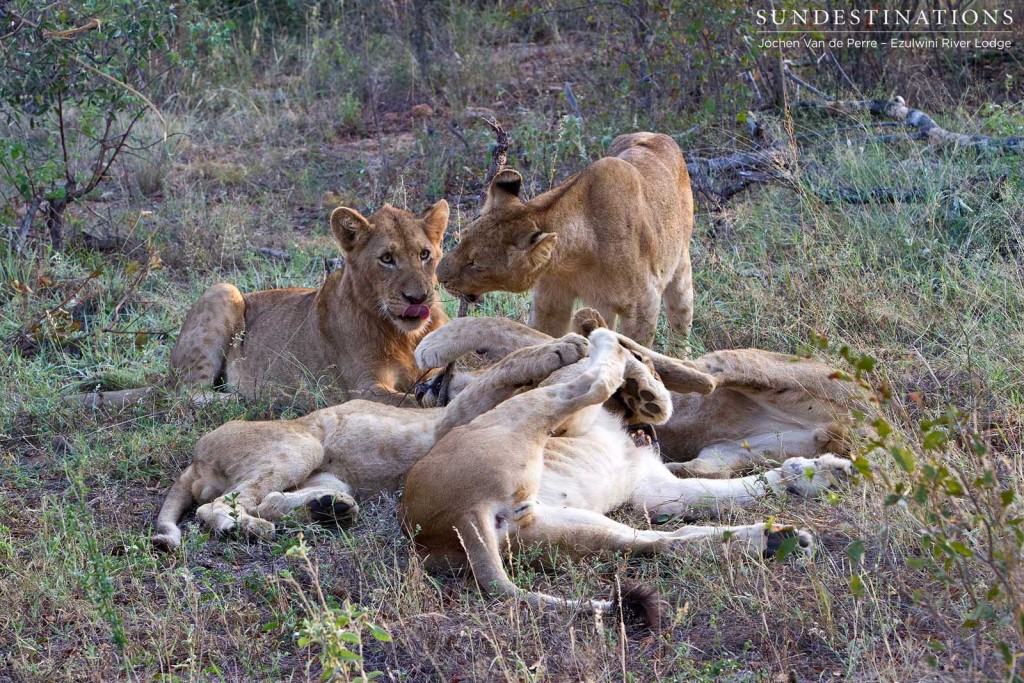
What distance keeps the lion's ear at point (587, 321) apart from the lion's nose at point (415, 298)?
1287mm

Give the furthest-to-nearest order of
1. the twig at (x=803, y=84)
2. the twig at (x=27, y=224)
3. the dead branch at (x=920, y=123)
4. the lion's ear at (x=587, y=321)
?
the twig at (x=803, y=84) → the twig at (x=27, y=224) → the dead branch at (x=920, y=123) → the lion's ear at (x=587, y=321)

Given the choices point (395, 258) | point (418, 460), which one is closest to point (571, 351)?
point (418, 460)

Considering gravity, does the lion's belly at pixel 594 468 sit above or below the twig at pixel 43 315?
above

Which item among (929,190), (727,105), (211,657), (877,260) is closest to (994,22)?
(727,105)

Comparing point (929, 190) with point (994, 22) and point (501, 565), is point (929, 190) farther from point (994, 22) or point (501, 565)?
point (501, 565)

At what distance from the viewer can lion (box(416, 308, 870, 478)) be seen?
4273 millimetres

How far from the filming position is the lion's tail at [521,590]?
3146mm

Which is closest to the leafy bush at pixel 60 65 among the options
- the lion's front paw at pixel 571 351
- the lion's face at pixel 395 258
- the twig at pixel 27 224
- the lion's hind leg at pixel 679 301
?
the twig at pixel 27 224

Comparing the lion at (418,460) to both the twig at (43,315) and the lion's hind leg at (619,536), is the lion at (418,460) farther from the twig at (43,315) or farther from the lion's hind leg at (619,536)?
the twig at (43,315)

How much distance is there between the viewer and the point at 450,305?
22.2 feet

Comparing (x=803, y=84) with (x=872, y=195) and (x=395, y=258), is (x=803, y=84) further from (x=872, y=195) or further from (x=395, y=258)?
(x=395, y=258)

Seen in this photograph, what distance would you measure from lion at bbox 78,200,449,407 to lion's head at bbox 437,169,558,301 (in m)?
0.58

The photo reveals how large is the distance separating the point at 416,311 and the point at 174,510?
69.6 inches

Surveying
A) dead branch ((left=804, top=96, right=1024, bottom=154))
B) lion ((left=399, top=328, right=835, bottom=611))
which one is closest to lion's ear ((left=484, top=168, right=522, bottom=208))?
lion ((left=399, top=328, right=835, bottom=611))
